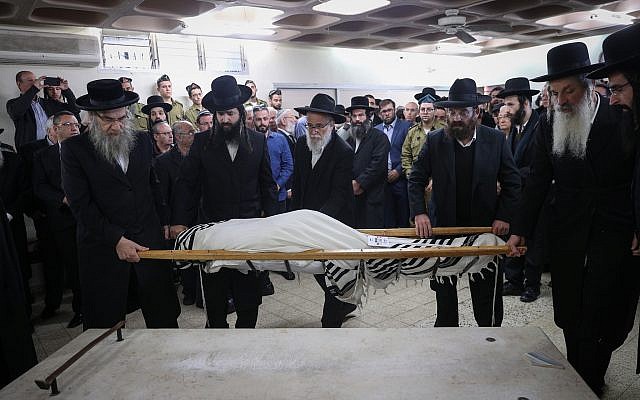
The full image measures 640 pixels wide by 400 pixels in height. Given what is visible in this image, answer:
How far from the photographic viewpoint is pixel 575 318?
7.85 feet

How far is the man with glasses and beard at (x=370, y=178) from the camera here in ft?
15.9

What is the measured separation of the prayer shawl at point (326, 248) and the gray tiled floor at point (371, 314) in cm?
110

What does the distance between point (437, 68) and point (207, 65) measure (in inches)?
252

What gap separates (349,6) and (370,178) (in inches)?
137

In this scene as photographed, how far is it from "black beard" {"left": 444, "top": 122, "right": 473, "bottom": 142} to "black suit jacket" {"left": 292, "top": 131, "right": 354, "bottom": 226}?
0.79m

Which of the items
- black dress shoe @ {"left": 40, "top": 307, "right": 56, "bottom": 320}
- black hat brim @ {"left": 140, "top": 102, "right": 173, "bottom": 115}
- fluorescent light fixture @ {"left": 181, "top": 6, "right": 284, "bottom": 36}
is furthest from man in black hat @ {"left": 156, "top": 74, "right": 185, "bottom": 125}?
black dress shoe @ {"left": 40, "top": 307, "right": 56, "bottom": 320}

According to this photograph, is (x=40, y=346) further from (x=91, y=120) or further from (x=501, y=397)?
(x=501, y=397)

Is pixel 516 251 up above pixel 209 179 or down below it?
below

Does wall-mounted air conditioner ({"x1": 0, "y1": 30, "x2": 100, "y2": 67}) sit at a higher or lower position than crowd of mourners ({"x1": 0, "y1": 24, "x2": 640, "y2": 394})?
higher

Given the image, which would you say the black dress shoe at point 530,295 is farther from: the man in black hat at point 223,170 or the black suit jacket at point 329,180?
the man in black hat at point 223,170

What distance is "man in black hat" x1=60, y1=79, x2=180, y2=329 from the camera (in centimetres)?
267

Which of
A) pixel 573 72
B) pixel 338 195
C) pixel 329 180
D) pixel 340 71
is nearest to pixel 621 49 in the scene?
pixel 573 72

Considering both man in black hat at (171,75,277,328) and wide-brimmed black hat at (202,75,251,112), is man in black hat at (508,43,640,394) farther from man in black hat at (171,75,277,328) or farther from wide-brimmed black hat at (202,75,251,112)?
wide-brimmed black hat at (202,75,251,112)

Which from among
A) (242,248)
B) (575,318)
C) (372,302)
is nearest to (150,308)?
(242,248)
